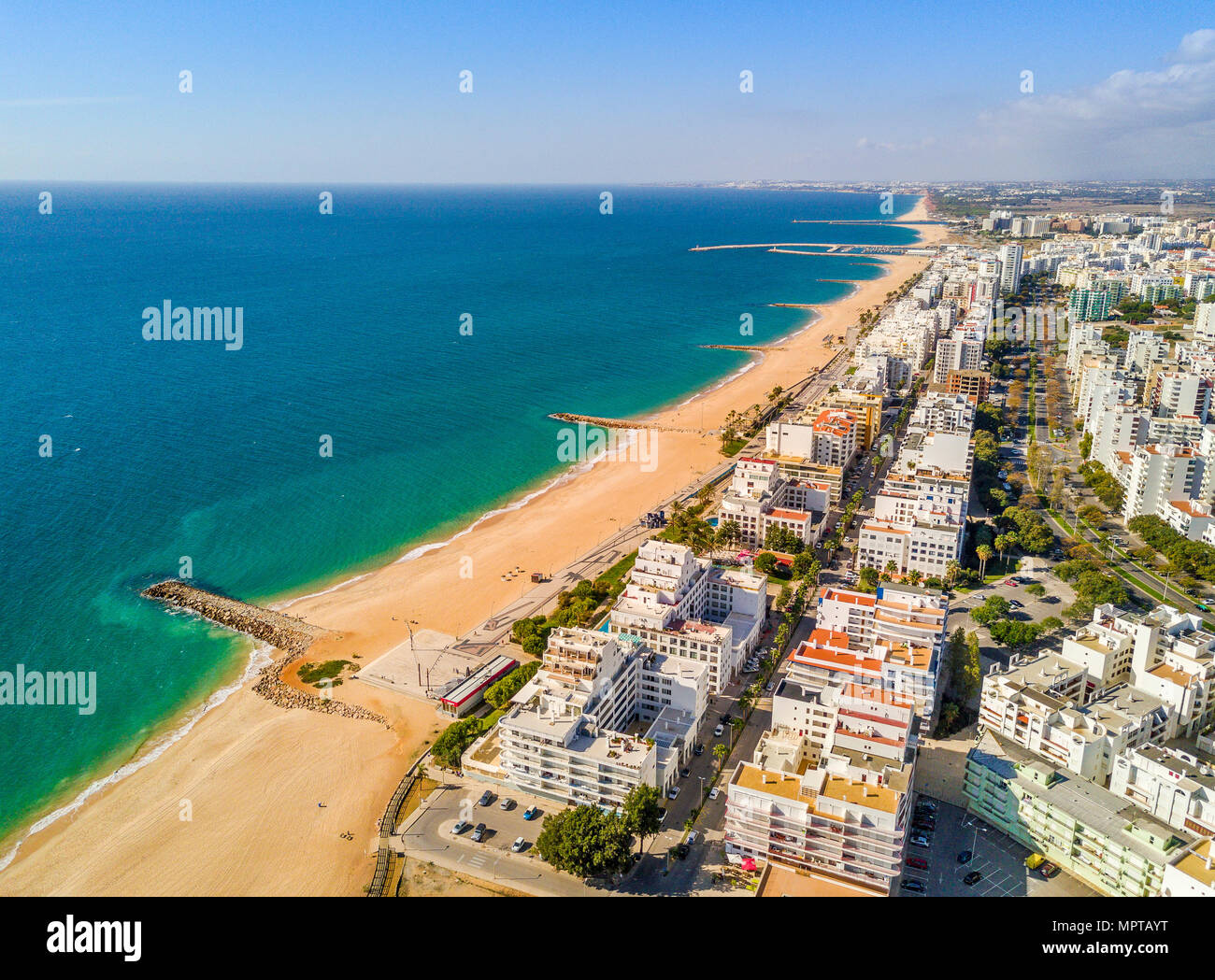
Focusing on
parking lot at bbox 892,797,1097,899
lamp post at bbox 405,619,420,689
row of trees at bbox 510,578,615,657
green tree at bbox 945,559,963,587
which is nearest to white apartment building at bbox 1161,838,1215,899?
parking lot at bbox 892,797,1097,899

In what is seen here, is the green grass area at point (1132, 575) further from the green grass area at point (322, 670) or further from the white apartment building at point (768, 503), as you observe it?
the green grass area at point (322, 670)

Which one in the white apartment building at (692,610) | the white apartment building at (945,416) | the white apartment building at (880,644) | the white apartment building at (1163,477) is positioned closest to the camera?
the white apartment building at (880,644)

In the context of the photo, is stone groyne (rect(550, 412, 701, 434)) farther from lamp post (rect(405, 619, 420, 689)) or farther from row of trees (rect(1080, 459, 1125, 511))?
lamp post (rect(405, 619, 420, 689))

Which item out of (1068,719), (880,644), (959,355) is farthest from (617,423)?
(1068,719)

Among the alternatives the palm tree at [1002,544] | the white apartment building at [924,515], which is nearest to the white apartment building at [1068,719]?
the white apartment building at [924,515]

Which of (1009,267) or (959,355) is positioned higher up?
(1009,267)

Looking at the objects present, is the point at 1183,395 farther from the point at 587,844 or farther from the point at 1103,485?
the point at 587,844

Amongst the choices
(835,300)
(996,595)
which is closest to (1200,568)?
(996,595)
